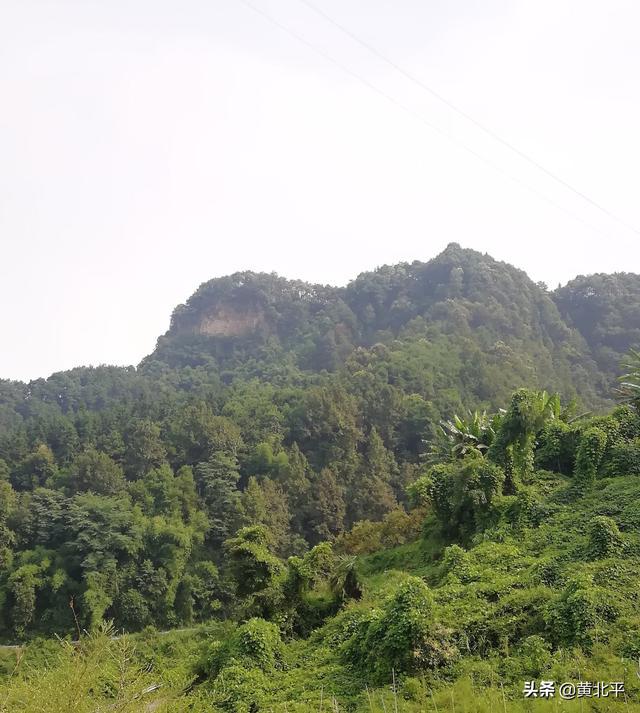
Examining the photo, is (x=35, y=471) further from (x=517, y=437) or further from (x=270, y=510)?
(x=517, y=437)

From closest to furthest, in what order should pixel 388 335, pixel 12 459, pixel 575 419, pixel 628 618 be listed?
pixel 628 618 → pixel 575 419 → pixel 12 459 → pixel 388 335

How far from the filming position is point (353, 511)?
112 ft

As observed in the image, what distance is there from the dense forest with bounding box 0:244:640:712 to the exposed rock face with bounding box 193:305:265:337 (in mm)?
5122

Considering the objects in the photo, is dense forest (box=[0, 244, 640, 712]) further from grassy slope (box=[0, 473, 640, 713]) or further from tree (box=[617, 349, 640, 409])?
tree (box=[617, 349, 640, 409])

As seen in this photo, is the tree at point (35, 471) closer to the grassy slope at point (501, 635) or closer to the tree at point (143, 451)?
the tree at point (143, 451)

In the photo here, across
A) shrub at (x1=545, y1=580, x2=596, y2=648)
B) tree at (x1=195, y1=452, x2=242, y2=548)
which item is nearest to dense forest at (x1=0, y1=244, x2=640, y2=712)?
shrub at (x1=545, y1=580, x2=596, y2=648)

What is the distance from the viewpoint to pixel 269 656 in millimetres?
11375

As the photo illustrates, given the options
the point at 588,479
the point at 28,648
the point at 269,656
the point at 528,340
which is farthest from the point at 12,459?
the point at 528,340

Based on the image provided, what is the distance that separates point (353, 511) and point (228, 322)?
51968 millimetres

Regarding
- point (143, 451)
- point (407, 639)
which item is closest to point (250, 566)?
point (407, 639)

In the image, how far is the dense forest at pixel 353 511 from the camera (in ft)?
29.5

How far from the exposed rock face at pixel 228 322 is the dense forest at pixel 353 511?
5122 millimetres

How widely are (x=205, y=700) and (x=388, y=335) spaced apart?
5631cm

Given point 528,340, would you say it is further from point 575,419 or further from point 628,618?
point 628,618
